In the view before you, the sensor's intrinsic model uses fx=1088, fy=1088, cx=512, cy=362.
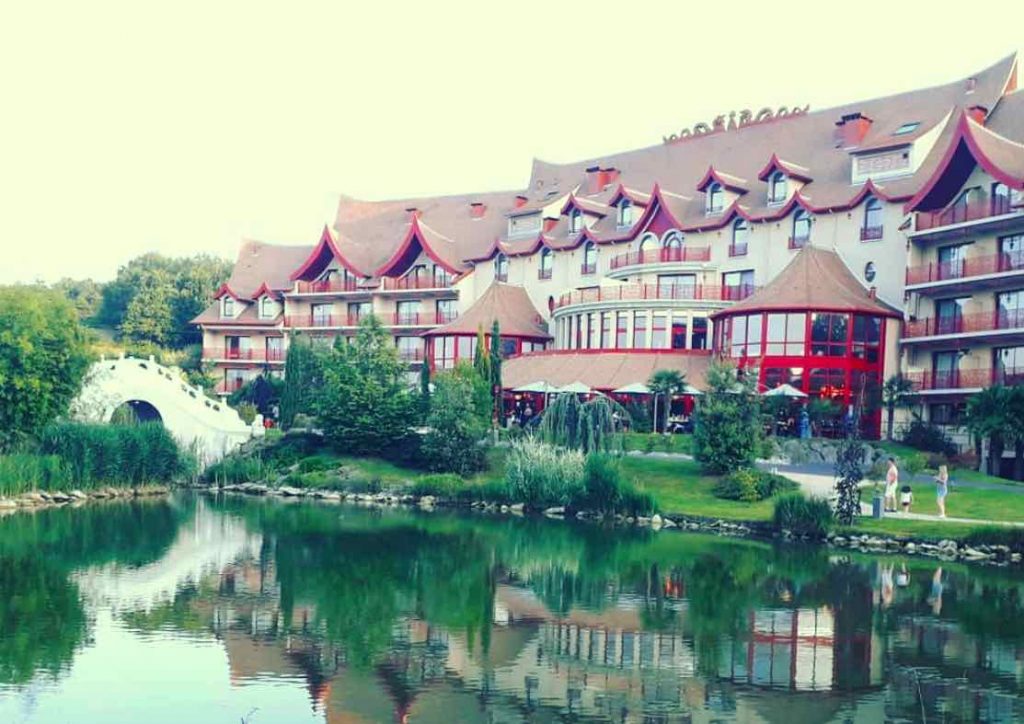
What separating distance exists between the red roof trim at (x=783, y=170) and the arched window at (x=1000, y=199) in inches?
357

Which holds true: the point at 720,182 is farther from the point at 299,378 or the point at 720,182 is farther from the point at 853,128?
the point at 299,378

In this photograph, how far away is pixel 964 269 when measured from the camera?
129 ft

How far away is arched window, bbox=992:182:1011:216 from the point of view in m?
37.9

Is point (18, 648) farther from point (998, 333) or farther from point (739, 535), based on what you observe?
point (998, 333)

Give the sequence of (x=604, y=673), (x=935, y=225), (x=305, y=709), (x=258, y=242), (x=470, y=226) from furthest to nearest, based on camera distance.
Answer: (x=258, y=242)
(x=470, y=226)
(x=935, y=225)
(x=604, y=673)
(x=305, y=709)

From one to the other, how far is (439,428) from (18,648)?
78.0ft

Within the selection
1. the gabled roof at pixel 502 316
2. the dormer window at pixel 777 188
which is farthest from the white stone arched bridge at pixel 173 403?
the dormer window at pixel 777 188

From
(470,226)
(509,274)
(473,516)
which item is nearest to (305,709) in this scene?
(473,516)

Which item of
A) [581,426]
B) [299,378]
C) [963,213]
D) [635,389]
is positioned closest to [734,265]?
[635,389]

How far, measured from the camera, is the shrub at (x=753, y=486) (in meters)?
32.4

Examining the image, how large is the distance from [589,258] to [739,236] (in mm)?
8571

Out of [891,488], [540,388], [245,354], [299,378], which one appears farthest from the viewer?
[245,354]

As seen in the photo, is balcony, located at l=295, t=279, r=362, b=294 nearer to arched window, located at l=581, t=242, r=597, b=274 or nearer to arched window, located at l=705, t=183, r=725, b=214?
arched window, located at l=581, t=242, r=597, b=274

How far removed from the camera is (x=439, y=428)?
39.5 metres
